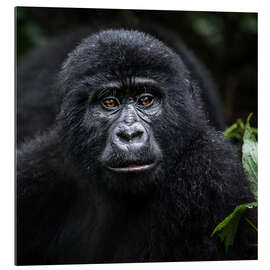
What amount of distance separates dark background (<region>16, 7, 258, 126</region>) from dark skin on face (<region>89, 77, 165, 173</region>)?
6.15ft

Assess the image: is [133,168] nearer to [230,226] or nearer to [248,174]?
[230,226]

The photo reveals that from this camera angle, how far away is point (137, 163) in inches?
131

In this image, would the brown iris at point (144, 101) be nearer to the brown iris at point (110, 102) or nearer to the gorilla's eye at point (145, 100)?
the gorilla's eye at point (145, 100)

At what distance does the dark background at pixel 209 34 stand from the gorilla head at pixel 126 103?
5.59 ft

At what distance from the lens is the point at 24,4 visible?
405 centimetres

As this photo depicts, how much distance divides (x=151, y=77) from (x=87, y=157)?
78 centimetres

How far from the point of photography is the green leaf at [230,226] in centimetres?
331

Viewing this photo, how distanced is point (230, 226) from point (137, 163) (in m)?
0.77

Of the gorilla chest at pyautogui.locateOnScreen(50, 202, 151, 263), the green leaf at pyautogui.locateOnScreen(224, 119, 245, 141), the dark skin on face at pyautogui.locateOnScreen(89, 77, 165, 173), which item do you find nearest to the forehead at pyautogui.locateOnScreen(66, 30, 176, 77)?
the dark skin on face at pyautogui.locateOnScreen(89, 77, 165, 173)

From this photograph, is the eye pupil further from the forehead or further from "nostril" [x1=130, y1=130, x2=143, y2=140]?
"nostril" [x1=130, y1=130, x2=143, y2=140]

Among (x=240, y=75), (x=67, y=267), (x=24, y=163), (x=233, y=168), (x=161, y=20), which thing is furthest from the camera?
(x=161, y=20)

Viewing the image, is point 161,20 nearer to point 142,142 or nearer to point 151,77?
point 151,77

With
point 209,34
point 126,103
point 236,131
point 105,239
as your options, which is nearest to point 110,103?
point 126,103
